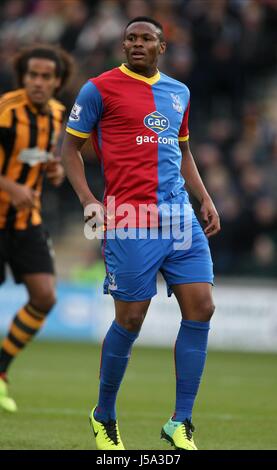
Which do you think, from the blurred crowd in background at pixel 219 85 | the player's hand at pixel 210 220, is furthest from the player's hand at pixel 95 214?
the blurred crowd in background at pixel 219 85

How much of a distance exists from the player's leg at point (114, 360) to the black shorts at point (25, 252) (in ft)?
8.00

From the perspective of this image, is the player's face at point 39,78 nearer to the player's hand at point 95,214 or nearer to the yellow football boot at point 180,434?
the player's hand at point 95,214

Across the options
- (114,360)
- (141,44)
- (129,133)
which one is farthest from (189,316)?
(141,44)

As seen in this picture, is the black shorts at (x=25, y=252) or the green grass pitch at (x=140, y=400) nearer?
the green grass pitch at (x=140, y=400)

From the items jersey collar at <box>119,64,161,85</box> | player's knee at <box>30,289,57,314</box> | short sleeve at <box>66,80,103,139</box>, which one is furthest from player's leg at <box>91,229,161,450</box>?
player's knee at <box>30,289,57,314</box>

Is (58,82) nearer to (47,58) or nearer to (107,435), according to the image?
(47,58)

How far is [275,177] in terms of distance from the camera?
15.7 metres

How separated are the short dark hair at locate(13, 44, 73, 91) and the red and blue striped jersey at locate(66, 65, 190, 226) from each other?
2.55 metres

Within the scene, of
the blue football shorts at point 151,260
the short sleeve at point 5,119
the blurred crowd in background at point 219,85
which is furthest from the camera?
the blurred crowd in background at point 219,85

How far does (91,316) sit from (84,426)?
7.94m

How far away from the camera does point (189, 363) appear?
5969mm

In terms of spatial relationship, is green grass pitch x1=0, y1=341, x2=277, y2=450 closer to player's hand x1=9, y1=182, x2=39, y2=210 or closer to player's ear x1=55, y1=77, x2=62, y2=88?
player's hand x1=9, y1=182, x2=39, y2=210

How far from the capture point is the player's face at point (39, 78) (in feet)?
27.4
